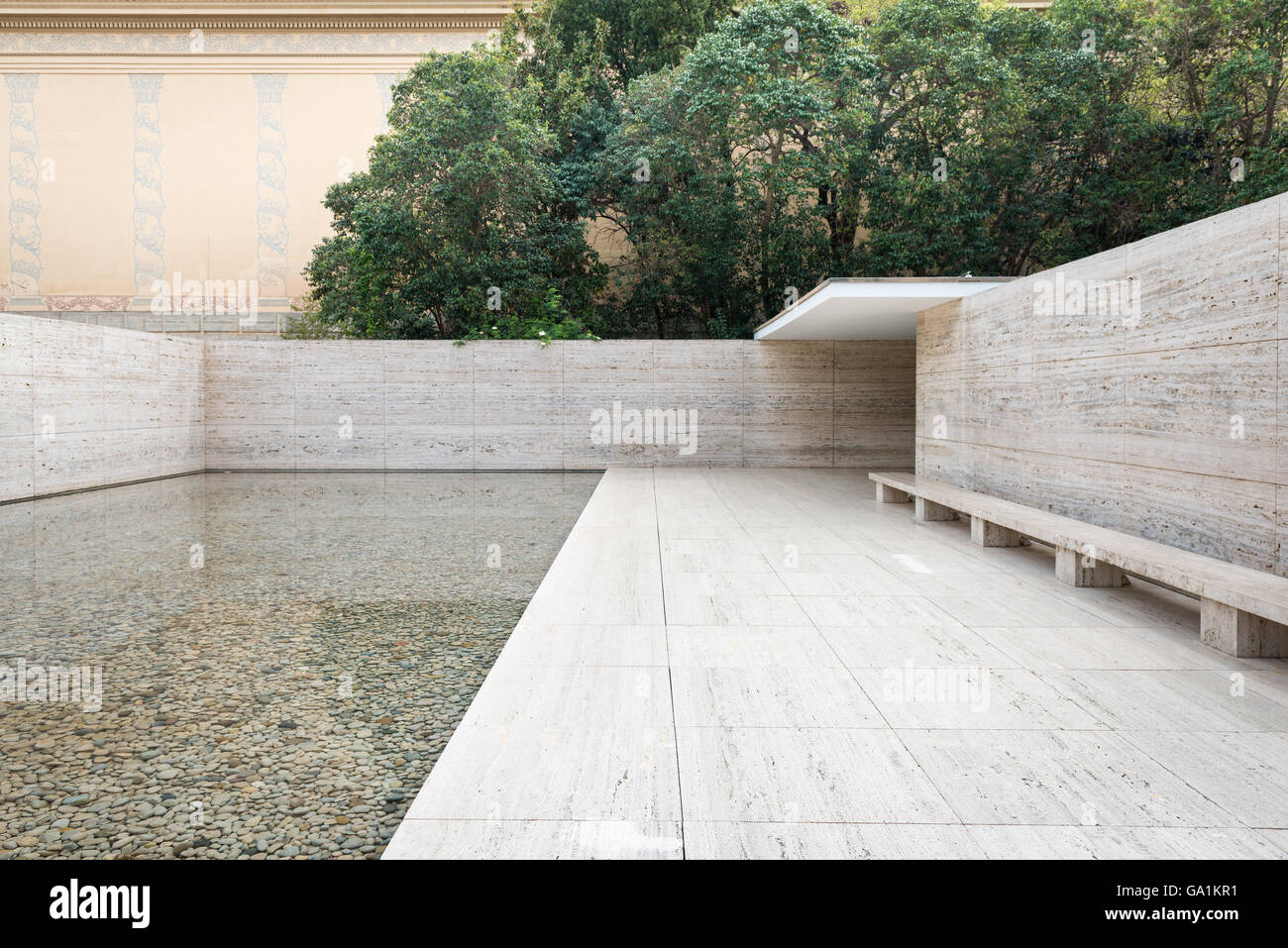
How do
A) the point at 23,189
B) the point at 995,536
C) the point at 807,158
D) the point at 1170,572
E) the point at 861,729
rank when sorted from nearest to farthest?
1. the point at 861,729
2. the point at 1170,572
3. the point at 995,536
4. the point at 807,158
5. the point at 23,189

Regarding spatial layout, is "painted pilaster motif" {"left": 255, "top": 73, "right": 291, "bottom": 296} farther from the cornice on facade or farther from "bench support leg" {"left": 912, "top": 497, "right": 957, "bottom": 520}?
"bench support leg" {"left": 912, "top": 497, "right": 957, "bottom": 520}

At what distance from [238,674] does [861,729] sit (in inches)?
103

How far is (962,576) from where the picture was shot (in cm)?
537

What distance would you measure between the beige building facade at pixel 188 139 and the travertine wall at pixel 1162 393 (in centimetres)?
2018

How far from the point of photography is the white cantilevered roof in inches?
325

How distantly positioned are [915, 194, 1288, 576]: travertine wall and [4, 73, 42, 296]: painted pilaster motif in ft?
Result: 81.7

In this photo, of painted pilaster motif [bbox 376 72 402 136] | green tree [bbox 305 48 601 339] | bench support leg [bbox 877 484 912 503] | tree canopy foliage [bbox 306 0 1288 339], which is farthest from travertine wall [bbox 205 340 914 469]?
painted pilaster motif [bbox 376 72 402 136]

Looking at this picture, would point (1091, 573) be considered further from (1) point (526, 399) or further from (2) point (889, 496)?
(1) point (526, 399)

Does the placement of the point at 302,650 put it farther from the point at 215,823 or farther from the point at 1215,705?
the point at 1215,705

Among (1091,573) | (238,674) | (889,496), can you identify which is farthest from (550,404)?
(238,674)

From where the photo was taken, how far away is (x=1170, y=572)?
3926 mm
